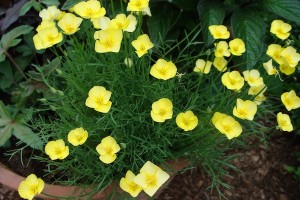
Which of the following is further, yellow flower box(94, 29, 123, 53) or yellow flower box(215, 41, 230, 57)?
yellow flower box(215, 41, 230, 57)

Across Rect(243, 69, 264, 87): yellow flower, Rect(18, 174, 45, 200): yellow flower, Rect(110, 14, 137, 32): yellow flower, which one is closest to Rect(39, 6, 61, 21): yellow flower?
Rect(110, 14, 137, 32): yellow flower

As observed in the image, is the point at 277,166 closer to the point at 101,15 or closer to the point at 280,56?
the point at 280,56

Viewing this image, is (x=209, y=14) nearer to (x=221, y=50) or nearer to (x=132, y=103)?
(x=221, y=50)

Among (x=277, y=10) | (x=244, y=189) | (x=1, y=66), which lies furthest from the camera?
(x=244, y=189)

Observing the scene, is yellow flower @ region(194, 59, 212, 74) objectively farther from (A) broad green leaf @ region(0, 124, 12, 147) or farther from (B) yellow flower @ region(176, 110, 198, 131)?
(A) broad green leaf @ region(0, 124, 12, 147)

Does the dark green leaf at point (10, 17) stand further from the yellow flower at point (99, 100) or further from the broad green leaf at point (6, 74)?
the yellow flower at point (99, 100)

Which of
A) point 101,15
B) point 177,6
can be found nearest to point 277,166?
point 177,6
